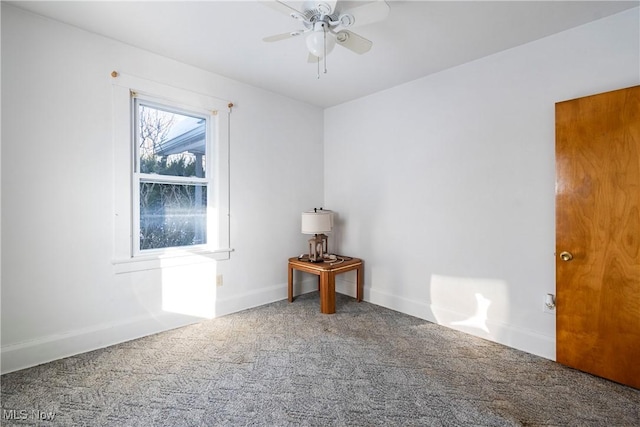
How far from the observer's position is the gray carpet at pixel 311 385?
5.56ft

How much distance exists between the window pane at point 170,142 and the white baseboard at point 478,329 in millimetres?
2545

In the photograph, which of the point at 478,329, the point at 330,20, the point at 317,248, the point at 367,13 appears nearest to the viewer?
the point at 367,13

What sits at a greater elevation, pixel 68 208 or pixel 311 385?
pixel 68 208

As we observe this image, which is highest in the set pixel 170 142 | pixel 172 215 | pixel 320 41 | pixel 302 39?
pixel 302 39

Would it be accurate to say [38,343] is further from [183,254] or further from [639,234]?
[639,234]

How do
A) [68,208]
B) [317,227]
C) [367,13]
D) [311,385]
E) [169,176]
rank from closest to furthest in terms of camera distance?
[367,13] < [311,385] < [68,208] < [169,176] < [317,227]

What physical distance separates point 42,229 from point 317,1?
2510 mm

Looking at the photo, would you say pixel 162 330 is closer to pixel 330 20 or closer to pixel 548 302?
pixel 330 20

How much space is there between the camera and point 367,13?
1.74 metres

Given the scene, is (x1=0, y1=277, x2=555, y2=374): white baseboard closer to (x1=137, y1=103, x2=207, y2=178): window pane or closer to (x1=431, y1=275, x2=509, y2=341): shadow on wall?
(x1=431, y1=275, x2=509, y2=341): shadow on wall

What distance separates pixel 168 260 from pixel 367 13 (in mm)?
2625

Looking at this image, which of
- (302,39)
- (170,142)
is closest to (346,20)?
(302,39)

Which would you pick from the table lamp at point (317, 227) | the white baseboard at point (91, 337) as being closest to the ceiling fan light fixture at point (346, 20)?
the table lamp at point (317, 227)

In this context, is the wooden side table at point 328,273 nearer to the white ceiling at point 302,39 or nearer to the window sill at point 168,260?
the window sill at point 168,260
